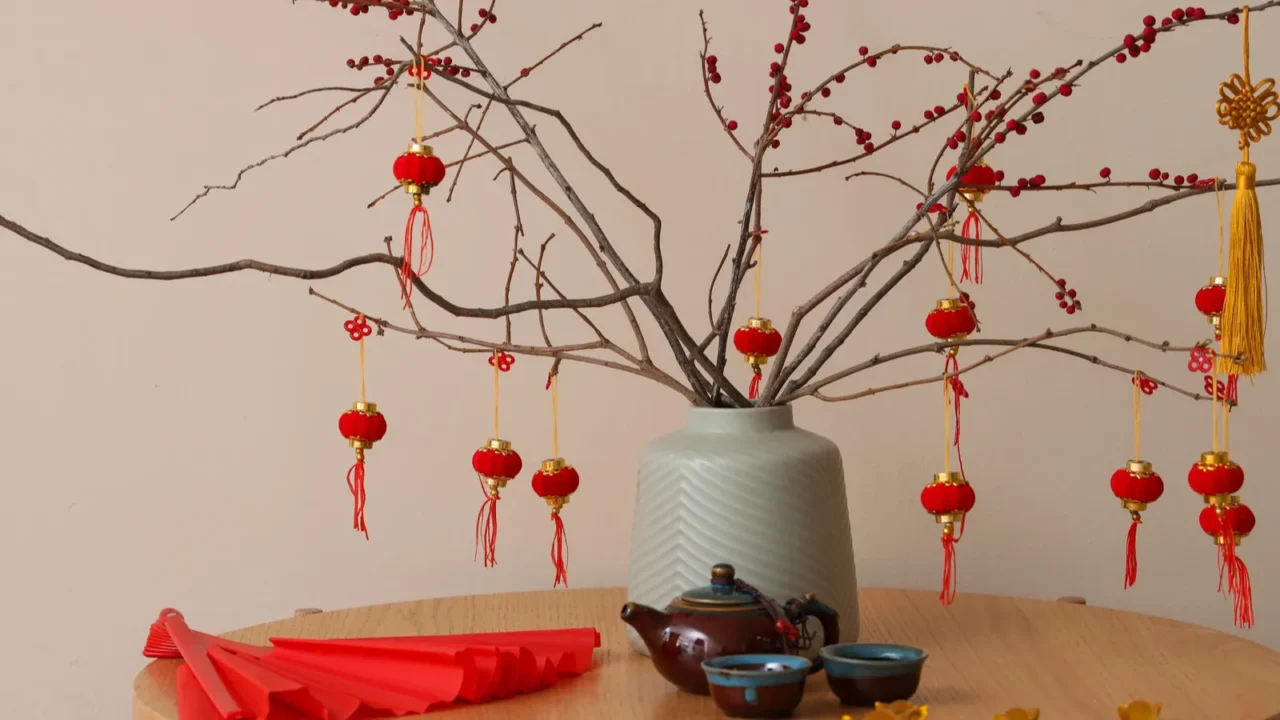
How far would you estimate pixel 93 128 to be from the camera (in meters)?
1.46

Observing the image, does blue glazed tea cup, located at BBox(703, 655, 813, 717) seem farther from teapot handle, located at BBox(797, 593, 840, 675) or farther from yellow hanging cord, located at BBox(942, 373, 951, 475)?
yellow hanging cord, located at BBox(942, 373, 951, 475)

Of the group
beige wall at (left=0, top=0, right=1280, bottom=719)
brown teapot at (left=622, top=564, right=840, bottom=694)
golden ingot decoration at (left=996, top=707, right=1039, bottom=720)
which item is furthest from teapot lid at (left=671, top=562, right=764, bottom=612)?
beige wall at (left=0, top=0, right=1280, bottom=719)

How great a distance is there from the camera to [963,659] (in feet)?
3.33

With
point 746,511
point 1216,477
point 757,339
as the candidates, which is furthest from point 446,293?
point 1216,477

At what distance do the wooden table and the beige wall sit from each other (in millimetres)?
269

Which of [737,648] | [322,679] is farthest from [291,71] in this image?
[737,648]

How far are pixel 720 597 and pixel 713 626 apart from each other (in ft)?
0.07

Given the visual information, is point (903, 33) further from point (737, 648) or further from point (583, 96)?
point (737, 648)

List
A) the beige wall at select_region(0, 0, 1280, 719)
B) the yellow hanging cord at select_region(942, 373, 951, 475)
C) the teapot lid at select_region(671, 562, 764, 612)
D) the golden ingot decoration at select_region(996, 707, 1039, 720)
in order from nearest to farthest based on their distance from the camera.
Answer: the golden ingot decoration at select_region(996, 707, 1039, 720), the teapot lid at select_region(671, 562, 764, 612), the yellow hanging cord at select_region(942, 373, 951, 475), the beige wall at select_region(0, 0, 1280, 719)

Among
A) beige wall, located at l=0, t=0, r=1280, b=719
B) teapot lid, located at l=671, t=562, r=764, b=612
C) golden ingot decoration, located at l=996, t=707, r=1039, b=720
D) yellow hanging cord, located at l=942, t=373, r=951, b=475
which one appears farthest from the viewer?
beige wall, located at l=0, t=0, r=1280, b=719

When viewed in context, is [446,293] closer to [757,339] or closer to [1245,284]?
[757,339]

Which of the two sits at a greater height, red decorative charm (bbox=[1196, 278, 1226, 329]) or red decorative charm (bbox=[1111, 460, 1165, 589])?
red decorative charm (bbox=[1196, 278, 1226, 329])

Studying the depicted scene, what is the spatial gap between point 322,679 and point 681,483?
0.29m

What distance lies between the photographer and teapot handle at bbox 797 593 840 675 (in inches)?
35.4
